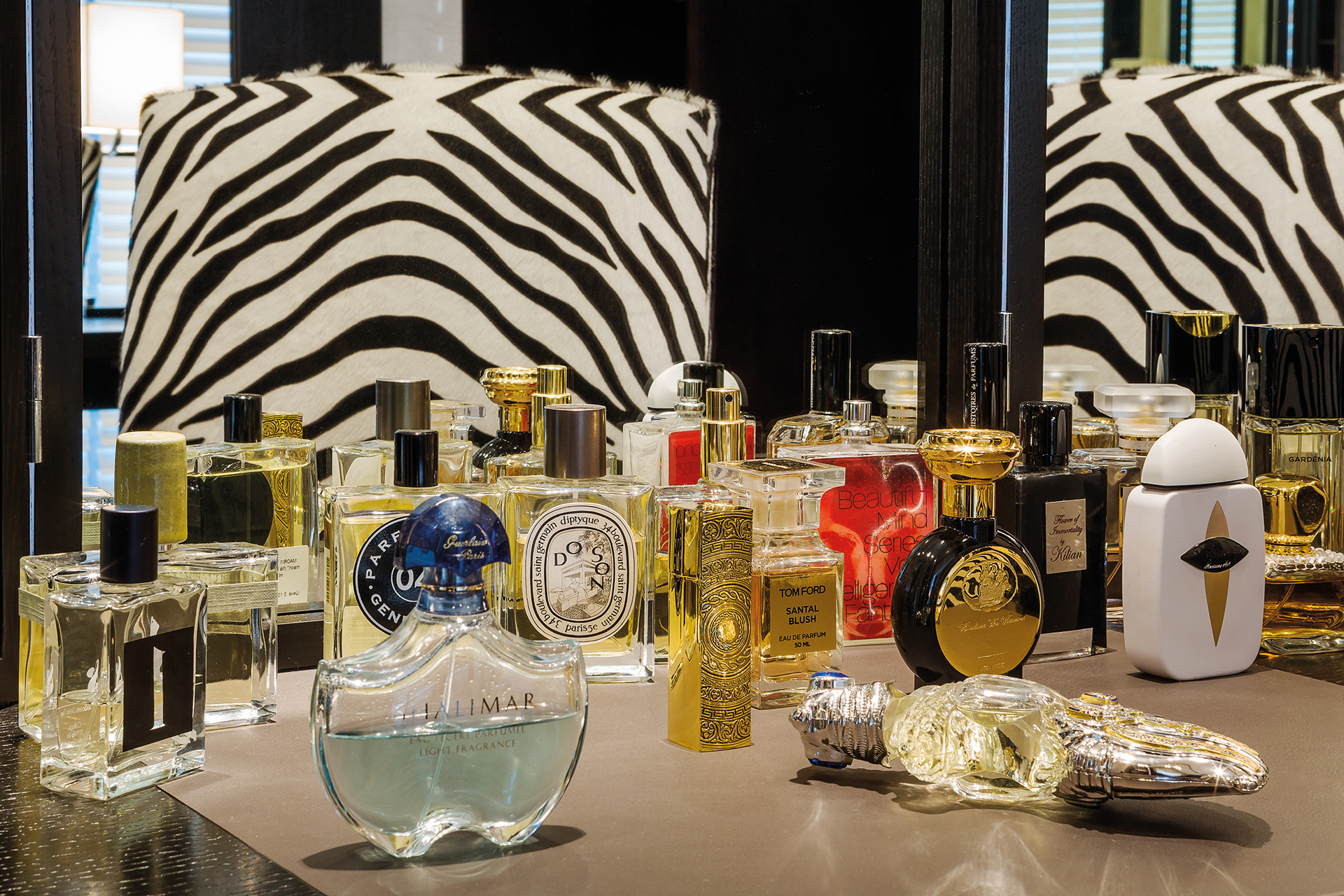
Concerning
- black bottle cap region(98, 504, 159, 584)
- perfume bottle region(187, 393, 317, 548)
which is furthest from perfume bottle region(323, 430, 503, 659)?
black bottle cap region(98, 504, 159, 584)

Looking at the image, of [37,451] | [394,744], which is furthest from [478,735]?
[37,451]

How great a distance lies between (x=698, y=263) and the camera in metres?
1.23

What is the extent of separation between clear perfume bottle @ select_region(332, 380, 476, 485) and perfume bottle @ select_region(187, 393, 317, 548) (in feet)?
0.10

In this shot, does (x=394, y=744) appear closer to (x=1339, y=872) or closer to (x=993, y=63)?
(x=1339, y=872)

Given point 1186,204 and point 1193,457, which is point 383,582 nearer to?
point 1193,457

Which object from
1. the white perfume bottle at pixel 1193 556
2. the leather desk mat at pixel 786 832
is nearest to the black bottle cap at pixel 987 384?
the white perfume bottle at pixel 1193 556

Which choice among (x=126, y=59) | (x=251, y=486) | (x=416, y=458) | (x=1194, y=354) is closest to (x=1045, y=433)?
(x=1194, y=354)

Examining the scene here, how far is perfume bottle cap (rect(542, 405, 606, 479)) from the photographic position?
104cm

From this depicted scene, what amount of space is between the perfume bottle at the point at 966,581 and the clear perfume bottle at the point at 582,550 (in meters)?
0.23

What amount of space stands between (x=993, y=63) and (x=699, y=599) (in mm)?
724

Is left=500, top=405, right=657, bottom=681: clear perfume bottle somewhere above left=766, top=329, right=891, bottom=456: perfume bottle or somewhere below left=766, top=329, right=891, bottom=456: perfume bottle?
below

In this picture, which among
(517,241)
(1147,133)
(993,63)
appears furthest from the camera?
(1147,133)

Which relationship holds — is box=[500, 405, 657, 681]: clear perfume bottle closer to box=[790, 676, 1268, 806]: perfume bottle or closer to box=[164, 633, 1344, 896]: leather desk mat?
box=[164, 633, 1344, 896]: leather desk mat

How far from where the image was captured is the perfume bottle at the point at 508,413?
1.16m
